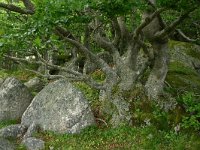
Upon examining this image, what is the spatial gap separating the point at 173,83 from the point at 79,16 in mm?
11004

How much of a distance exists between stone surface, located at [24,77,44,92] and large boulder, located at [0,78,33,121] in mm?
4474

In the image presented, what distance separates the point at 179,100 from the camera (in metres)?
17.7

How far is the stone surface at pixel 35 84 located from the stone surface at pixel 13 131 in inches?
311

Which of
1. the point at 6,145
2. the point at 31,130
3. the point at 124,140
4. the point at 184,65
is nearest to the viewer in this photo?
the point at 124,140

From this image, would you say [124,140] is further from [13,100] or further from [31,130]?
[13,100]

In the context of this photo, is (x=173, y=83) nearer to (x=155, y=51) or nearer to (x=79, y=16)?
(x=155, y=51)

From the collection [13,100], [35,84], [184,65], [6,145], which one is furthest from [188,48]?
[6,145]

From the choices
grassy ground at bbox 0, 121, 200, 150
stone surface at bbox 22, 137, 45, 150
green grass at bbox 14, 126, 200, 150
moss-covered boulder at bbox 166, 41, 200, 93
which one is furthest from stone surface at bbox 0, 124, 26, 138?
moss-covered boulder at bbox 166, 41, 200, 93

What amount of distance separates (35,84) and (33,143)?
11.2 meters

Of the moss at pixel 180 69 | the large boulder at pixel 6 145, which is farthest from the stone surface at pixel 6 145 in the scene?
the moss at pixel 180 69

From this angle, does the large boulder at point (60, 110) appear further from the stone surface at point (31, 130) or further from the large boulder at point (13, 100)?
the large boulder at point (13, 100)

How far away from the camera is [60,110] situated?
738 inches

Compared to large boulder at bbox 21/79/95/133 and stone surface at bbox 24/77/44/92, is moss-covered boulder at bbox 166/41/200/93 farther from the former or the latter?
stone surface at bbox 24/77/44/92

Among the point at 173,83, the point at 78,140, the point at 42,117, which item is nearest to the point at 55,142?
the point at 78,140
